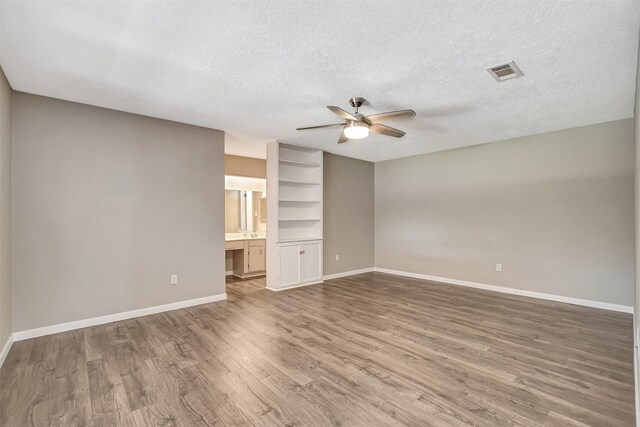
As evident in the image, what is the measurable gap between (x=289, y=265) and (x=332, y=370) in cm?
286

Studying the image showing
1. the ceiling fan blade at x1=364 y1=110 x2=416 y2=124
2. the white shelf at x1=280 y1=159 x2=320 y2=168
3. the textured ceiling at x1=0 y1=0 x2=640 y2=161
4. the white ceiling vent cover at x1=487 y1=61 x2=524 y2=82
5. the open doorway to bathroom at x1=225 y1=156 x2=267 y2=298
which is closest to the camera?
the textured ceiling at x1=0 y1=0 x2=640 y2=161

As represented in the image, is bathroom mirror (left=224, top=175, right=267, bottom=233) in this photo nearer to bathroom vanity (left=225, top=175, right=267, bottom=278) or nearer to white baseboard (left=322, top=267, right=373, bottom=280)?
bathroom vanity (left=225, top=175, right=267, bottom=278)

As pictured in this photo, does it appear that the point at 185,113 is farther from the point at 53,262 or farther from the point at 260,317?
the point at 260,317

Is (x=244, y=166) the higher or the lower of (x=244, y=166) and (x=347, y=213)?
the higher

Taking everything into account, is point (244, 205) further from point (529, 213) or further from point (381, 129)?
point (529, 213)

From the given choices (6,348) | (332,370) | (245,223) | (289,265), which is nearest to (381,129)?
(332,370)

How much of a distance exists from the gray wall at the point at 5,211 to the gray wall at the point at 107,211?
118mm

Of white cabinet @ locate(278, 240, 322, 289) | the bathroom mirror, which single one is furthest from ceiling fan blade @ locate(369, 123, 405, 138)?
the bathroom mirror

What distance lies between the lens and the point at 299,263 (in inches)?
211

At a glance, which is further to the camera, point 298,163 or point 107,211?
point 298,163

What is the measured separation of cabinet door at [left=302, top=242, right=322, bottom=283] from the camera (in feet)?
17.8

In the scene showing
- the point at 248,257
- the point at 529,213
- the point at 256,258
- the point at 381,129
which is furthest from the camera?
the point at 256,258

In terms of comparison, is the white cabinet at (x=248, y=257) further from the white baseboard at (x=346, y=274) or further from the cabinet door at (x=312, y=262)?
the white baseboard at (x=346, y=274)

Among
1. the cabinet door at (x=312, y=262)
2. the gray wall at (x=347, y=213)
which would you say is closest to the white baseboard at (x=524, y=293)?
the gray wall at (x=347, y=213)
